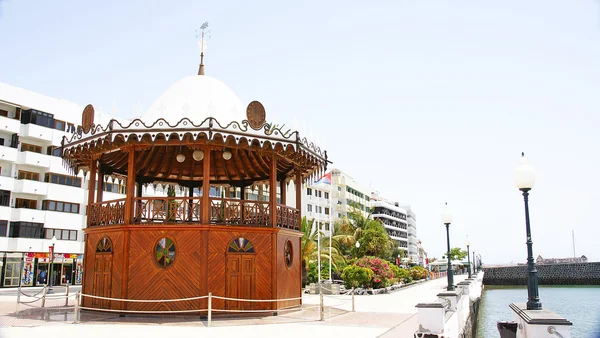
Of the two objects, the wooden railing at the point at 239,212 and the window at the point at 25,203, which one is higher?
the window at the point at 25,203

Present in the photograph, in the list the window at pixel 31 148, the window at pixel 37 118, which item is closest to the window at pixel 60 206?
the window at pixel 31 148

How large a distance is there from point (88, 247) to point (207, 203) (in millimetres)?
5472

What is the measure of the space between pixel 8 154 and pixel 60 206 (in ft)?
23.4

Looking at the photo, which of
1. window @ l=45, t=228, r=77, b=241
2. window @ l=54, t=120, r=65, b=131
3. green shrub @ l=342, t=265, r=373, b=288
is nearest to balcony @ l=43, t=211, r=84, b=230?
window @ l=45, t=228, r=77, b=241

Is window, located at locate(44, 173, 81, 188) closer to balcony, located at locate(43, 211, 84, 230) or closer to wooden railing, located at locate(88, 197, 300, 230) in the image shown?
balcony, located at locate(43, 211, 84, 230)

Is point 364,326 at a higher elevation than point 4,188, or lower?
lower

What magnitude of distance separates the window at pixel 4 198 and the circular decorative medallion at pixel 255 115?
37.6 metres

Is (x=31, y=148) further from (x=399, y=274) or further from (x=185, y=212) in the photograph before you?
(x=185, y=212)

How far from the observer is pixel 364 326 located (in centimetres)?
1510

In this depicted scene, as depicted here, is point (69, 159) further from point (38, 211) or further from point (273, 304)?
point (38, 211)

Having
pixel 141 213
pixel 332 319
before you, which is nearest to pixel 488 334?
pixel 332 319

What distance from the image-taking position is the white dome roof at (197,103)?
1839 centimetres

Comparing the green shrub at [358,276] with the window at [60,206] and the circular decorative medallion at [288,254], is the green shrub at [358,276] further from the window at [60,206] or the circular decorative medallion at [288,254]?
the window at [60,206]

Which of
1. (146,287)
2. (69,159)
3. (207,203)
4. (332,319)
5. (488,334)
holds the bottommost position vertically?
(488,334)
